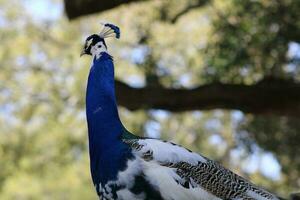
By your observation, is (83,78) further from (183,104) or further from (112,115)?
(112,115)

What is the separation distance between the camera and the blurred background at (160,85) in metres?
6.96

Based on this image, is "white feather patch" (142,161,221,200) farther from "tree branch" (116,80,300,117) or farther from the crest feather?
"tree branch" (116,80,300,117)

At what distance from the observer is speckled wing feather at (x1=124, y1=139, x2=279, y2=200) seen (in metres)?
2.99

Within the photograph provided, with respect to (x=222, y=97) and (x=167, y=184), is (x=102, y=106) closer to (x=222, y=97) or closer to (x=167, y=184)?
(x=167, y=184)

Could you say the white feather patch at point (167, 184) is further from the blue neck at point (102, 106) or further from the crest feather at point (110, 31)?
the crest feather at point (110, 31)

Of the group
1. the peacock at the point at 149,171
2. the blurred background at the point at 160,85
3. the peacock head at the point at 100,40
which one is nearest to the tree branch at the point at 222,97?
the blurred background at the point at 160,85

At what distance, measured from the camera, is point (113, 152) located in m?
3.06

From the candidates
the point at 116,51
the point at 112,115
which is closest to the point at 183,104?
the point at 112,115

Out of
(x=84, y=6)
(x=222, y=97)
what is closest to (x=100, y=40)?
(x=84, y=6)

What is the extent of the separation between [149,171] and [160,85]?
4.67 meters

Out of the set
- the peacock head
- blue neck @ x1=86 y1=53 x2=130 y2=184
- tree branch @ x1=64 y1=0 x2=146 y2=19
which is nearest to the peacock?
blue neck @ x1=86 y1=53 x2=130 y2=184

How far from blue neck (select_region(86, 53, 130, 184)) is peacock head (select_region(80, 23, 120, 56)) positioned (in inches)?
2.1

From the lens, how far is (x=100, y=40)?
3.48m

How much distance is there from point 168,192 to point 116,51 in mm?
8537
